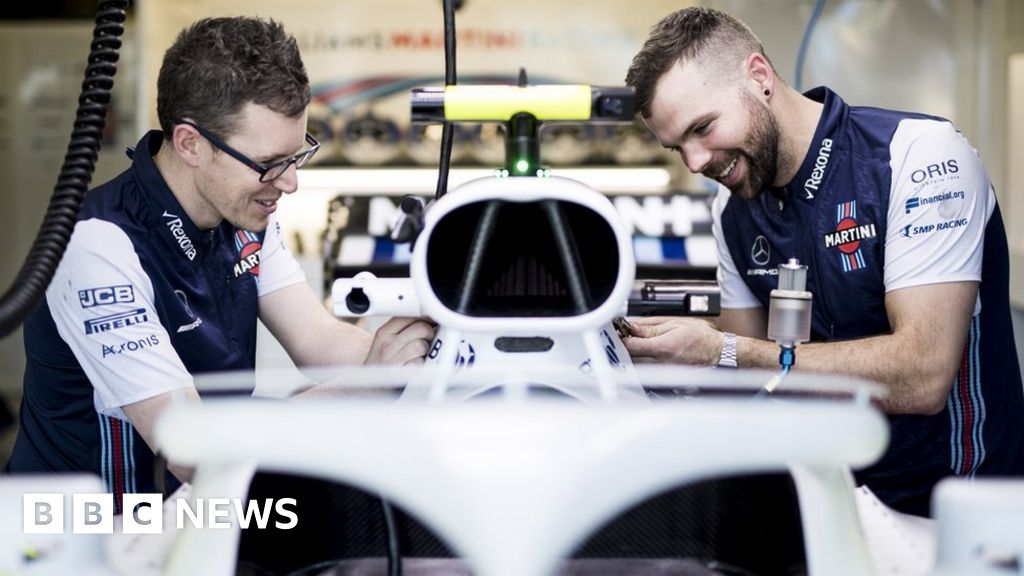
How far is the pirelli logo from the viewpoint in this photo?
1.68 metres

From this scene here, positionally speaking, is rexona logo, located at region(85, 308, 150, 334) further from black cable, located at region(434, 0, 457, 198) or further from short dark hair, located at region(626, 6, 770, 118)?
short dark hair, located at region(626, 6, 770, 118)

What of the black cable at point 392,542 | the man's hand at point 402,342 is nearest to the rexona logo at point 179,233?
the man's hand at point 402,342

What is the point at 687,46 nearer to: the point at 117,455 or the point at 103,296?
the point at 103,296

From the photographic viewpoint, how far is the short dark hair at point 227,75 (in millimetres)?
1651

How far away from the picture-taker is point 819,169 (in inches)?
67.9

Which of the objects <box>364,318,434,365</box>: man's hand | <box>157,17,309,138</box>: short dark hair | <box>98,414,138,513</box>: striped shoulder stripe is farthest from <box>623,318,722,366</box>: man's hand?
<box>98,414,138,513</box>: striped shoulder stripe

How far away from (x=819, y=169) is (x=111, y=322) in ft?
3.57

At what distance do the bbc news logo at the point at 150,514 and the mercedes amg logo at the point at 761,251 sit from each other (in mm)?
1089

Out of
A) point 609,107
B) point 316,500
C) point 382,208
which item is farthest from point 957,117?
point 316,500

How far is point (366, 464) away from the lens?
0.67m

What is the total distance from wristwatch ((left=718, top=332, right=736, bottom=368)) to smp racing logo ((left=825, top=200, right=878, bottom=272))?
0.86ft

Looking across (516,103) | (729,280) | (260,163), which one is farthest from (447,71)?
(729,280)

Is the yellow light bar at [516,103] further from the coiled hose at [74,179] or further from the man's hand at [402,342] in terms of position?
the coiled hose at [74,179]

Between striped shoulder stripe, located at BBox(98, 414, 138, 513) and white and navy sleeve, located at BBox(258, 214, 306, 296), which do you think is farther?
white and navy sleeve, located at BBox(258, 214, 306, 296)
